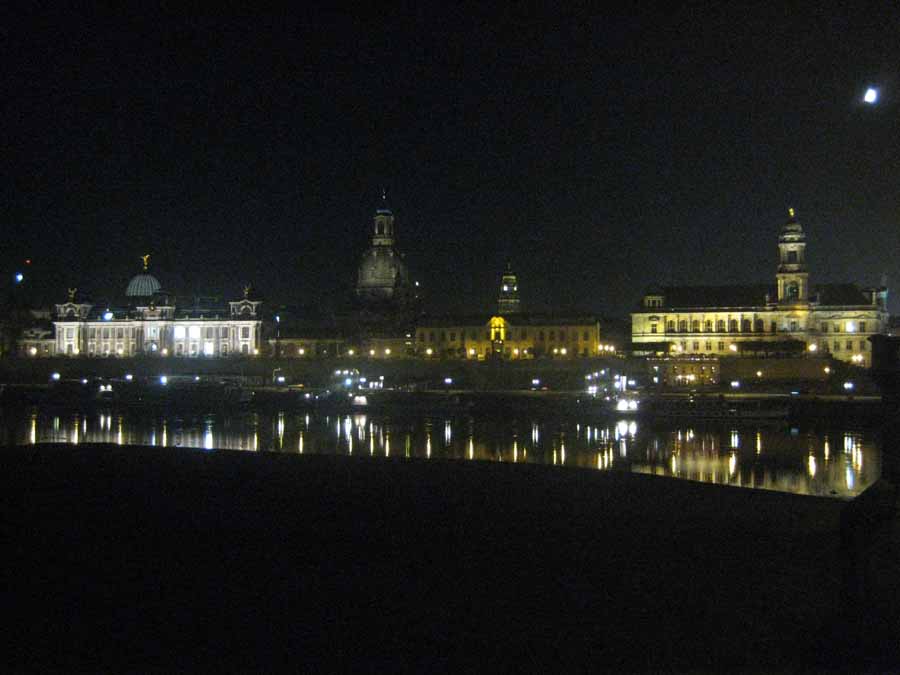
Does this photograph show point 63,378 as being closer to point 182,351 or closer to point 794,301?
point 182,351

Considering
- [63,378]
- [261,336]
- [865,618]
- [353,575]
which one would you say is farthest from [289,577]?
[261,336]

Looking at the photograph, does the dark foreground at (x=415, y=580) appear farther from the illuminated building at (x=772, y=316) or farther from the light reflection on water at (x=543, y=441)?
the illuminated building at (x=772, y=316)

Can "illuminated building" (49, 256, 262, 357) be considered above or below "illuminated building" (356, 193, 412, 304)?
below

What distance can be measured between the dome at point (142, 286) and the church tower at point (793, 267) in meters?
72.9

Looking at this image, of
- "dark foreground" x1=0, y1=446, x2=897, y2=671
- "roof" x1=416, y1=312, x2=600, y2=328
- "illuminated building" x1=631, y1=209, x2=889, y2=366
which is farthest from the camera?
"roof" x1=416, y1=312, x2=600, y2=328

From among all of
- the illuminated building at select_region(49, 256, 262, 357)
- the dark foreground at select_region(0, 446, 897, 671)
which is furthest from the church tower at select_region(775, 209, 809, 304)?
the dark foreground at select_region(0, 446, 897, 671)

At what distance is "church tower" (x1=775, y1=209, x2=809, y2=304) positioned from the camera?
80.3m

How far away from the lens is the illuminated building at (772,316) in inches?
3086

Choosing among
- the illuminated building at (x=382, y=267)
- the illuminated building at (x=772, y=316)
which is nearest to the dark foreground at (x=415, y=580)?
the illuminated building at (x=772, y=316)

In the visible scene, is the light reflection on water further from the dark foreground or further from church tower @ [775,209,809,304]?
church tower @ [775,209,809,304]

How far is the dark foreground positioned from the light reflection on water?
10.0m

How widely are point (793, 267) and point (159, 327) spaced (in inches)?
2564

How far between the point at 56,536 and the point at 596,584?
803 centimetres

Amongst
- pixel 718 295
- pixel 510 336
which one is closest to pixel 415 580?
pixel 510 336
